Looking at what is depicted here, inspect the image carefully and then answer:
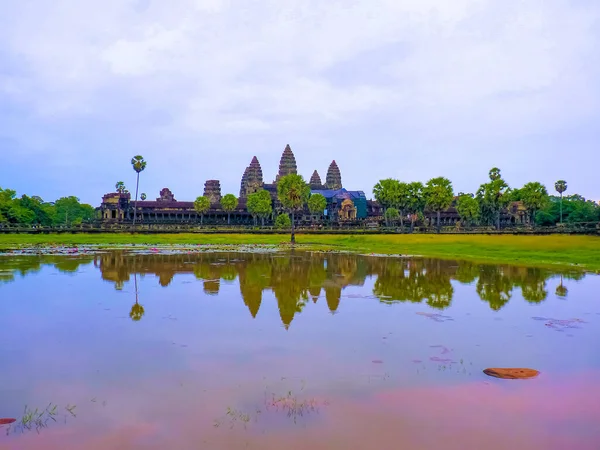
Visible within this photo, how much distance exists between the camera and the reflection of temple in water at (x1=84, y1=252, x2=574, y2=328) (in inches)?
665

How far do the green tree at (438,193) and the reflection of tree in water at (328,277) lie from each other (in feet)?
198

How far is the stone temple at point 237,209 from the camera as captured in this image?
112000 millimetres

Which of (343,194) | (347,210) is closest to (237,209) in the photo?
(347,210)

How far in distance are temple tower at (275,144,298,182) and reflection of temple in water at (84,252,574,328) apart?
11527 centimetres

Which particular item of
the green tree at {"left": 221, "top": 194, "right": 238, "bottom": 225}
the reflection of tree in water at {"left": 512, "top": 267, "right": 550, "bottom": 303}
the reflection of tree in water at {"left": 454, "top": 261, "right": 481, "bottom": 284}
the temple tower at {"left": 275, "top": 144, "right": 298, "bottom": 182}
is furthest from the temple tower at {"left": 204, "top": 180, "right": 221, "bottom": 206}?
the reflection of tree in water at {"left": 512, "top": 267, "right": 550, "bottom": 303}

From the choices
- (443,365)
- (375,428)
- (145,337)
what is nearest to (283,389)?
(375,428)

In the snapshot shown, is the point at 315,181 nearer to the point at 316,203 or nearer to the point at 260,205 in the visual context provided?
the point at 316,203

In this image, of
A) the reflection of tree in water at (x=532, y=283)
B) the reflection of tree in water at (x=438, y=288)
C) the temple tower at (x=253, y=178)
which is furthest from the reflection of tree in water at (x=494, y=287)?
the temple tower at (x=253, y=178)

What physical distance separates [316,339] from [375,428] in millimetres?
4525

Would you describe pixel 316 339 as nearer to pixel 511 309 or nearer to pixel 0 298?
pixel 511 309

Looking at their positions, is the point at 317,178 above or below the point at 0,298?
above

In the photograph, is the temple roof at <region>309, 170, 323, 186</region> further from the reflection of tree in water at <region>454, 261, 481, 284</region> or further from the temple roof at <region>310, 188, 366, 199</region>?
the reflection of tree in water at <region>454, 261, 481, 284</region>

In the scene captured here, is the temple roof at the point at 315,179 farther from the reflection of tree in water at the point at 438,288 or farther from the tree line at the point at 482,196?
the reflection of tree in water at the point at 438,288

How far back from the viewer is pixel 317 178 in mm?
165750
